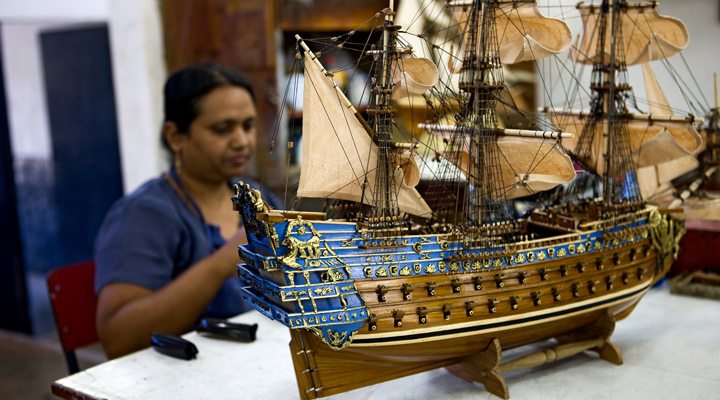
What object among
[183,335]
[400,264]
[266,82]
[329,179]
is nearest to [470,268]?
[400,264]

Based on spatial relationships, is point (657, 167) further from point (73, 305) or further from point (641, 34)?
point (73, 305)

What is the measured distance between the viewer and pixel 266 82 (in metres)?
5.38

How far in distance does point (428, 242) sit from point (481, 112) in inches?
17.6

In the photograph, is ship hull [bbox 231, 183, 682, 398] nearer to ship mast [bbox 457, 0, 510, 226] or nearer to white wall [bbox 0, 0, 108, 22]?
ship mast [bbox 457, 0, 510, 226]

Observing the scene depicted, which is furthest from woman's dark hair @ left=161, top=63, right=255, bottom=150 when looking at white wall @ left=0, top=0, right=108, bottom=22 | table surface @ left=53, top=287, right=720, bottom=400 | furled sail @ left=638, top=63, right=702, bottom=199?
white wall @ left=0, top=0, right=108, bottom=22

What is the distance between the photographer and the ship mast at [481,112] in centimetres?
215

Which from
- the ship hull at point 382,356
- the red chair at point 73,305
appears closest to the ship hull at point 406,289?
the ship hull at point 382,356

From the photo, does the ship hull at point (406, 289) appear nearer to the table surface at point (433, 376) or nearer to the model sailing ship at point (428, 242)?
the model sailing ship at point (428, 242)

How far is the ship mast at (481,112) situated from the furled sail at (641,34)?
0.49 metres

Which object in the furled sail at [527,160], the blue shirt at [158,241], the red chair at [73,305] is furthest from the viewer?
the red chair at [73,305]

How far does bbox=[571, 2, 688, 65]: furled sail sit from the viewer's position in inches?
99.5

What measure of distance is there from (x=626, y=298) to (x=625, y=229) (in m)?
0.26

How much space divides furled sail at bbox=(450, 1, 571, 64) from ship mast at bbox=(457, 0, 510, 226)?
0.09 meters

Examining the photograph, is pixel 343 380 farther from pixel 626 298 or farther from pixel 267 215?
pixel 626 298
